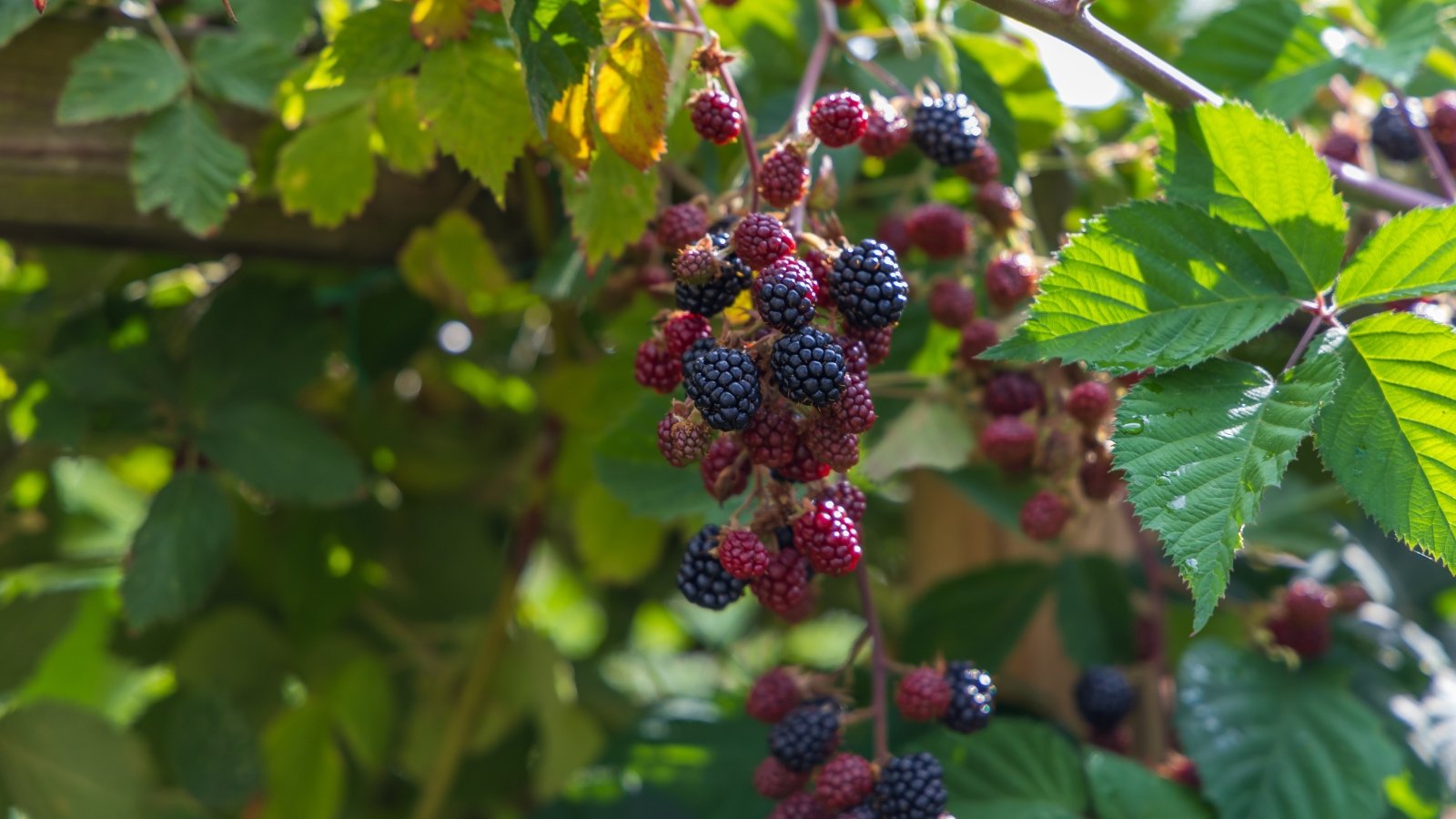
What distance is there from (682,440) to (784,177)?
0.20m

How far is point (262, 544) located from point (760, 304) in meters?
1.20

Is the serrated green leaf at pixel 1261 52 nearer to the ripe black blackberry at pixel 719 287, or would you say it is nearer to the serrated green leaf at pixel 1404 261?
the serrated green leaf at pixel 1404 261

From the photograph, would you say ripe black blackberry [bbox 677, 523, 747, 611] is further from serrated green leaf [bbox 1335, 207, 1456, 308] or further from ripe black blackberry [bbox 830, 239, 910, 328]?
serrated green leaf [bbox 1335, 207, 1456, 308]

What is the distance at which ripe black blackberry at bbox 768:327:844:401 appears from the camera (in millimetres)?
694

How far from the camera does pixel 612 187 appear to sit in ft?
3.01

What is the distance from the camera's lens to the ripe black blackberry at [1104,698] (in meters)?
1.22

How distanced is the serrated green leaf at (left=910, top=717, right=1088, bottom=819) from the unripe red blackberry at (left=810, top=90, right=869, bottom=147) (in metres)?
0.55

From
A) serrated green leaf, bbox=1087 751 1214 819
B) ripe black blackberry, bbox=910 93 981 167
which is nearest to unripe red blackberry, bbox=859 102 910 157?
ripe black blackberry, bbox=910 93 981 167

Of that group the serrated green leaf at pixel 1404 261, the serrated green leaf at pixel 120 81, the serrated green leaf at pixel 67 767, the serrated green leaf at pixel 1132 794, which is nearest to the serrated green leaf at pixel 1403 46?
the serrated green leaf at pixel 1404 261

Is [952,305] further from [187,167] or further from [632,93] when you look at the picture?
[187,167]

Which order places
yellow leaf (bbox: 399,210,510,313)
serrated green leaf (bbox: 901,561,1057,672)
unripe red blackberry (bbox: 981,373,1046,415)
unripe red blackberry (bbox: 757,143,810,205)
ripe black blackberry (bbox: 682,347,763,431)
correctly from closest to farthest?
1. ripe black blackberry (bbox: 682,347,763,431)
2. unripe red blackberry (bbox: 757,143,810,205)
3. unripe red blackberry (bbox: 981,373,1046,415)
4. yellow leaf (bbox: 399,210,510,313)
5. serrated green leaf (bbox: 901,561,1057,672)

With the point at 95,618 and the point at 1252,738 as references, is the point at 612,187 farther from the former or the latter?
the point at 95,618

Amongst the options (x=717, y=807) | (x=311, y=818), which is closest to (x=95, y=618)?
(x=311, y=818)

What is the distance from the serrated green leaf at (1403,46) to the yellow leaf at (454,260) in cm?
92
